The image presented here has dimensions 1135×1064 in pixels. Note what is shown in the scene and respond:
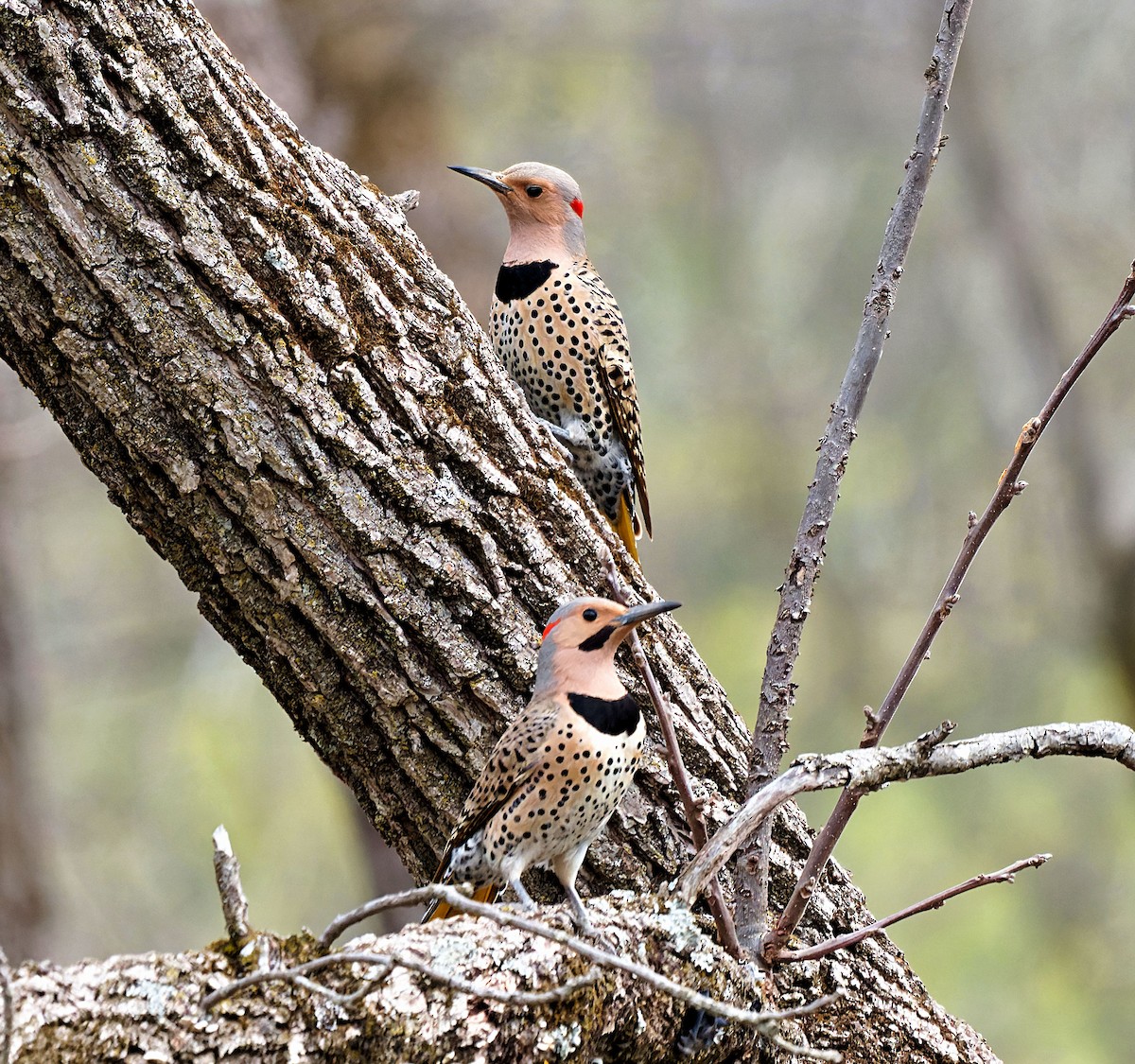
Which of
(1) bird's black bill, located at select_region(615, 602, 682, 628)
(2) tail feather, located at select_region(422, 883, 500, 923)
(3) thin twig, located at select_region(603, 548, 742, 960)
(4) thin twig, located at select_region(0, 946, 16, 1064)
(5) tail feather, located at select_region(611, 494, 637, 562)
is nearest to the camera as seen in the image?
(4) thin twig, located at select_region(0, 946, 16, 1064)

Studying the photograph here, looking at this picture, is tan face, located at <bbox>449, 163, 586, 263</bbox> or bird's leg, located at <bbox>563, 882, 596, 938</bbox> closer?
bird's leg, located at <bbox>563, 882, 596, 938</bbox>

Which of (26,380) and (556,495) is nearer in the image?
(26,380)

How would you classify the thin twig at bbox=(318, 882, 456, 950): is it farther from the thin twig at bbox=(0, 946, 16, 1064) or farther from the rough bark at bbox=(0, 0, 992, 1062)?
the rough bark at bbox=(0, 0, 992, 1062)

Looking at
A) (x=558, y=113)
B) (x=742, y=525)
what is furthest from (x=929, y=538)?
(x=558, y=113)

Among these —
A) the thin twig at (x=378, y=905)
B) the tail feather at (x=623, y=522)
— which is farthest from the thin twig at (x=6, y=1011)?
the tail feather at (x=623, y=522)

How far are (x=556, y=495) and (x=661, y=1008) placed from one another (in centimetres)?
113

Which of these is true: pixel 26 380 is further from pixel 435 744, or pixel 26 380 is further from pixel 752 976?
pixel 752 976

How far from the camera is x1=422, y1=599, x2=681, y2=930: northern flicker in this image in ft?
7.76

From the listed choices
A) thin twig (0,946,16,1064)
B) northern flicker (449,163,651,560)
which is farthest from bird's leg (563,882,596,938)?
northern flicker (449,163,651,560)

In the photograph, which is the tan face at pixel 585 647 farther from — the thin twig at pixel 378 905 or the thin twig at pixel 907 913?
the thin twig at pixel 378 905

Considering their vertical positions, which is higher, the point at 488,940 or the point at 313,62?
the point at 313,62

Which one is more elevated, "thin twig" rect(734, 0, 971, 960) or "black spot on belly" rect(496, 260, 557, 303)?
"black spot on belly" rect(496, 260, 557, 303)

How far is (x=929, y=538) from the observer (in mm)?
10750

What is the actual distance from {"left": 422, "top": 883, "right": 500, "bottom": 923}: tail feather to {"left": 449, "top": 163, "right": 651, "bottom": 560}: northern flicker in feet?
4.60
